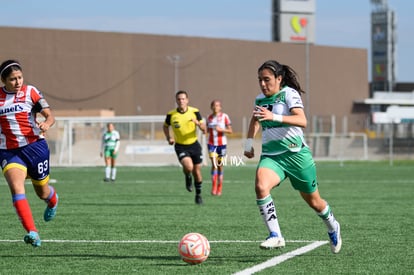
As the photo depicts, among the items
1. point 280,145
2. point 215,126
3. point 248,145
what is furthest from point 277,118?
point 215,126

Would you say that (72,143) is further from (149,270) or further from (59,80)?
(149,270)

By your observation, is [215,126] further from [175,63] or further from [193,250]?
[175,63]

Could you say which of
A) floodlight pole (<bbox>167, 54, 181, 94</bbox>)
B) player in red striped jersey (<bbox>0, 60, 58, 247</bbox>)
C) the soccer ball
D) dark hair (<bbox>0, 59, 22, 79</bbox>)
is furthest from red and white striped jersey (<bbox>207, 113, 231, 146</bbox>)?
floodlight pole (<bbox>167, 54, 181, 94</bbox>)

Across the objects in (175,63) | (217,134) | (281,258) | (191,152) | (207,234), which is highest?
(175,63)

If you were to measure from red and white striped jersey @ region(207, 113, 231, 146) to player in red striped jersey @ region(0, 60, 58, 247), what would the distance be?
37.6 ft

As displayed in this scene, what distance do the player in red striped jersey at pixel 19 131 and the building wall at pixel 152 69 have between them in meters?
62.8

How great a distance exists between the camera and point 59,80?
80.8 metres

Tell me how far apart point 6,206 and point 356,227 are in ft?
25.5

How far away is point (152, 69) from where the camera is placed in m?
86.2

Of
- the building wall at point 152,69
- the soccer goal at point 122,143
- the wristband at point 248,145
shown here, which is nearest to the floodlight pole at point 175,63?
the building wall at point 152,69

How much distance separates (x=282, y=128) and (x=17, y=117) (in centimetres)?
311

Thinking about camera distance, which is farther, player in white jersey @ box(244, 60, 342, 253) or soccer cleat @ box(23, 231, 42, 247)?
soccer cleat @ box(23, 231, 42, 247)

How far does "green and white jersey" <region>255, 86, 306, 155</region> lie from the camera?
30.8 ft

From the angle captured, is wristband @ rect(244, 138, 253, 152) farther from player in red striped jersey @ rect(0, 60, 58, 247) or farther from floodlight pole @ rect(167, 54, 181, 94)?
floodlight pole @ rect(167, 54, 181, 94)
